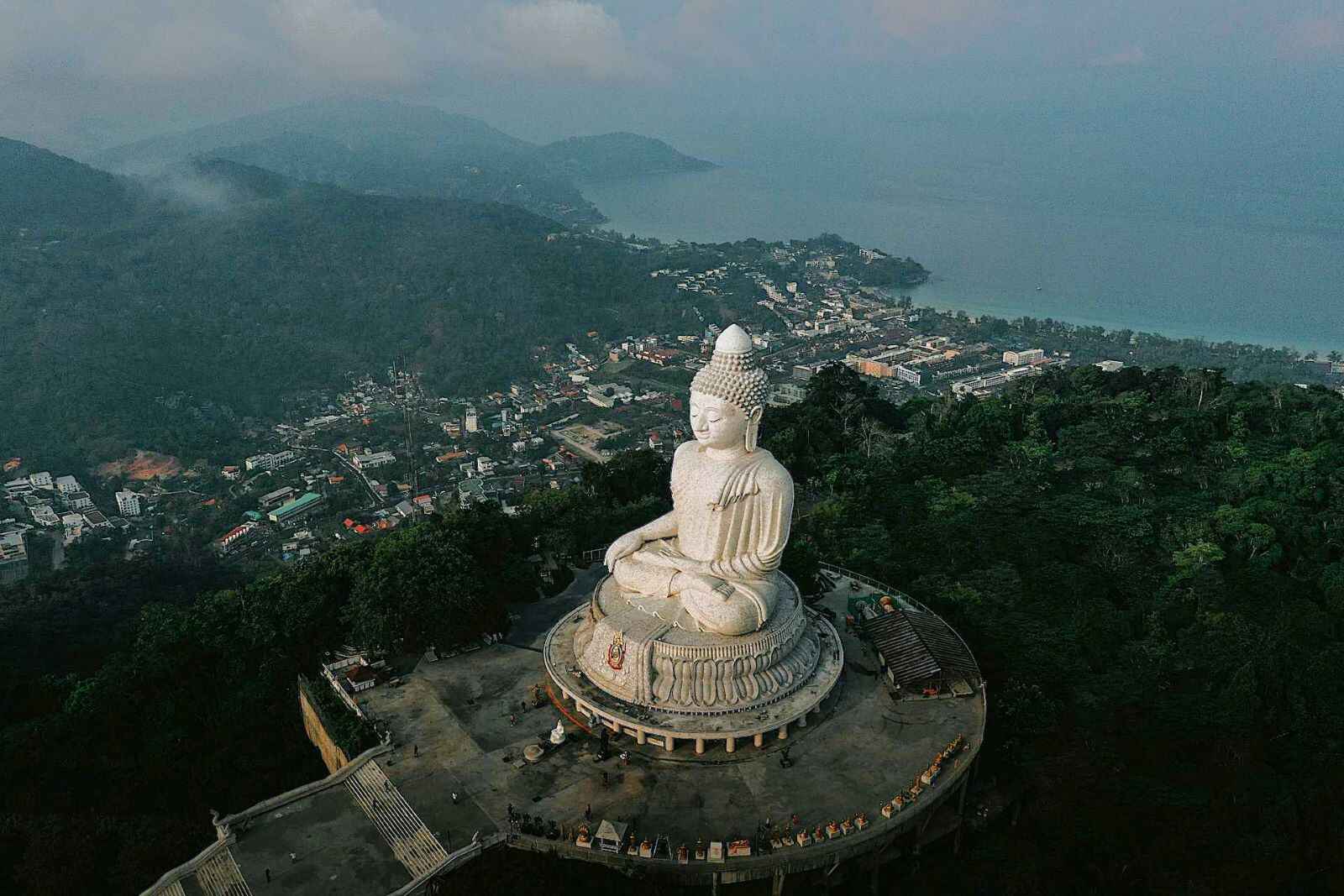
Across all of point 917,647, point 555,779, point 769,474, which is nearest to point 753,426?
point 769,474

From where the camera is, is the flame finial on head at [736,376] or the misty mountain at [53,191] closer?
the flame finial on head at [736,376]

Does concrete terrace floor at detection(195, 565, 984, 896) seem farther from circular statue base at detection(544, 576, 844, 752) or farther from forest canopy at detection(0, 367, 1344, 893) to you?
forest canopy at detection(0, 367, 1344, 893)

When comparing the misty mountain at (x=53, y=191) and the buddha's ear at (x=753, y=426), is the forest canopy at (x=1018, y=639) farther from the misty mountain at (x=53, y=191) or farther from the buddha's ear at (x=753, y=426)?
the misty mountain at (x=53, y=191)

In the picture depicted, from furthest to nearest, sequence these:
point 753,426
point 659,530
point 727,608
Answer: point 659,530 < point 753,426 < point 727,608

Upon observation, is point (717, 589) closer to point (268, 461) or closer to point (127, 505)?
point (127, 505)

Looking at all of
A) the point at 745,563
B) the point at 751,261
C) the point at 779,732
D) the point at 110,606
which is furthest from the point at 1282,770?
the point at 751,261


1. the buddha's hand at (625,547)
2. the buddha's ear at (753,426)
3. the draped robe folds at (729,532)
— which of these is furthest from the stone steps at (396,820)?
the buddha's ear at (753,426)
